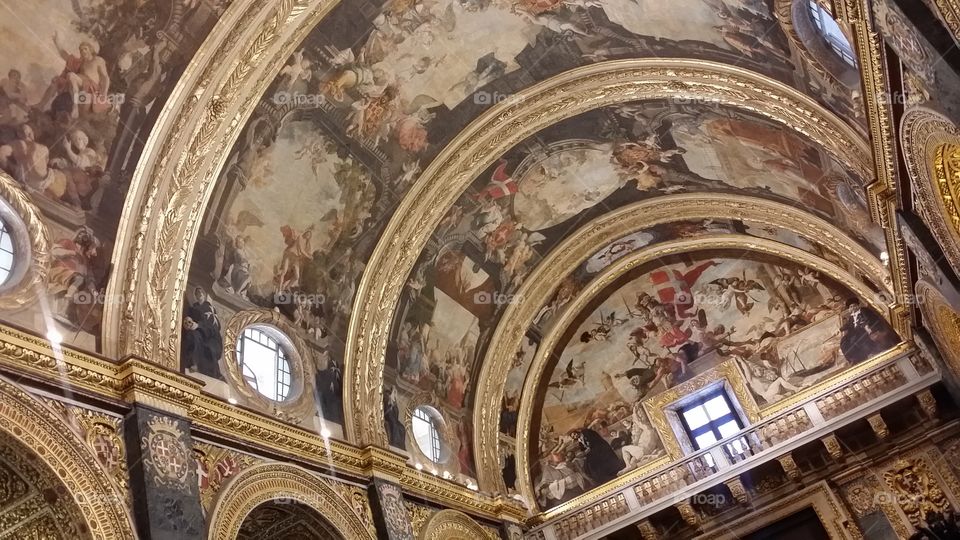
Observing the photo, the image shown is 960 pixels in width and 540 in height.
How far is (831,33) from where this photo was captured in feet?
34.4

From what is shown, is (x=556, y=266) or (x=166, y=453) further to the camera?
(x=556, y=266)

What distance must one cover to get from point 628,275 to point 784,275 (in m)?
3.81

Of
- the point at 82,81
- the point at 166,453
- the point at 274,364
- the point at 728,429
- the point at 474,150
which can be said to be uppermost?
A: the point at 474,150

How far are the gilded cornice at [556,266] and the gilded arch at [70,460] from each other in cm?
1001

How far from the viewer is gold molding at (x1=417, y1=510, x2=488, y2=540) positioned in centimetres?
1452

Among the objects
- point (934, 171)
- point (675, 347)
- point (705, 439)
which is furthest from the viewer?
point (675, 347)

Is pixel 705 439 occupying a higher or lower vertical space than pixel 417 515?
higher

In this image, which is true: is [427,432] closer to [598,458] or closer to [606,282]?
[598,458]

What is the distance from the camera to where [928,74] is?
6.45 m

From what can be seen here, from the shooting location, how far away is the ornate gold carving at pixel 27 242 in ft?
31.2

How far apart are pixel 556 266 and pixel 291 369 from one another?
7833 millimetres

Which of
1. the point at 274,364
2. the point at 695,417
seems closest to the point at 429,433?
the point at 274,364

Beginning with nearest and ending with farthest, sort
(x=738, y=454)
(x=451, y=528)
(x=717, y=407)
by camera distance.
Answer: (x=451, y=528) < (x=738, y=454) < (x=717, y=407)

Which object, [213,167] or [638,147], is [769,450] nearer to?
[638,147]
